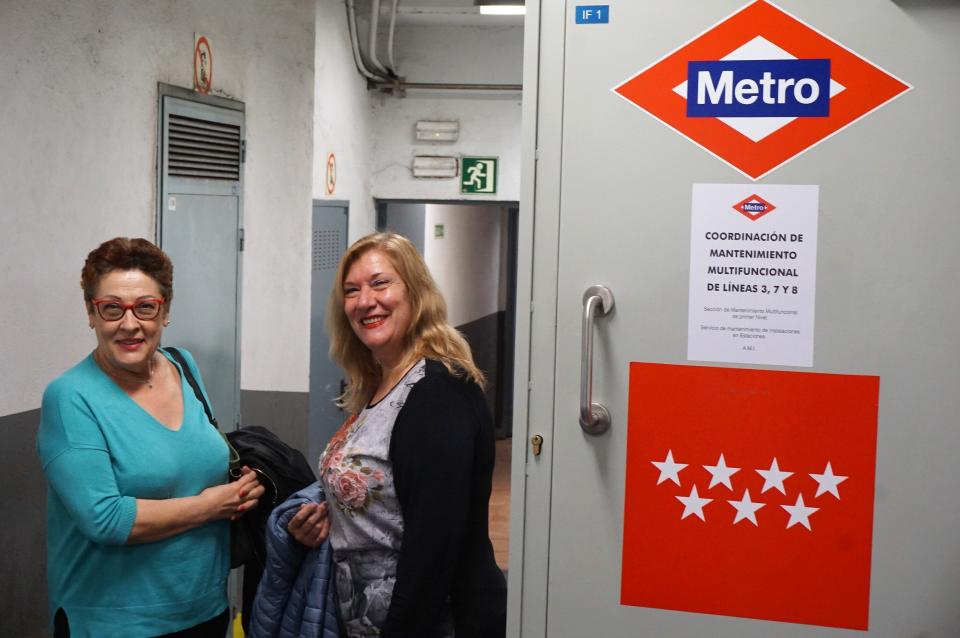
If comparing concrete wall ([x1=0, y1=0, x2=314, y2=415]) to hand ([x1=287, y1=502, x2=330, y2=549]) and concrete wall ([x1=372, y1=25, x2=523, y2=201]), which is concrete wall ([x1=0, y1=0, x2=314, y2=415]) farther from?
concrete wall ([x1=372, y1=25, x2=523, y2=201])

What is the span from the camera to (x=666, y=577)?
6.34 ft

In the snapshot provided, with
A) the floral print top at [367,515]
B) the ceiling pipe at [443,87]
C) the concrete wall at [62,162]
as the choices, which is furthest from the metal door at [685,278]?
the ceiling pipe at [443,87]

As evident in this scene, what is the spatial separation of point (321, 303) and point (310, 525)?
4.49 metres

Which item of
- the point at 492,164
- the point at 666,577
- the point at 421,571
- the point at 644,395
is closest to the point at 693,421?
the point at 644,395

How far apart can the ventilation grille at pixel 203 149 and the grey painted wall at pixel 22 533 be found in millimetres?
1346

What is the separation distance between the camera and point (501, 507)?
705cm

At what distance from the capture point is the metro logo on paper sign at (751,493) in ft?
6.08

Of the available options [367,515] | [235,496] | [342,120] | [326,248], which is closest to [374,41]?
[342,120]

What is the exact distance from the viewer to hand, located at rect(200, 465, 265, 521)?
230 centimetres

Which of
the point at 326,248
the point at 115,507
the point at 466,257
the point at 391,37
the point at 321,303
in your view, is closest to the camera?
the point at 115,507

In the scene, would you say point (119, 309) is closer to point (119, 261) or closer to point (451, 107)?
point (119, 261)

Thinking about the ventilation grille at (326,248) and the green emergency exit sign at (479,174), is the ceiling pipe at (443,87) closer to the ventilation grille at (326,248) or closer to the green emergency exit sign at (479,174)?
the green emergency exit sign at (479,174)

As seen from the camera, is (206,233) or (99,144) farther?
(206,233)

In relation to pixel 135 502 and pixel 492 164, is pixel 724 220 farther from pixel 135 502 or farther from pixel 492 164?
pixel 492 164
